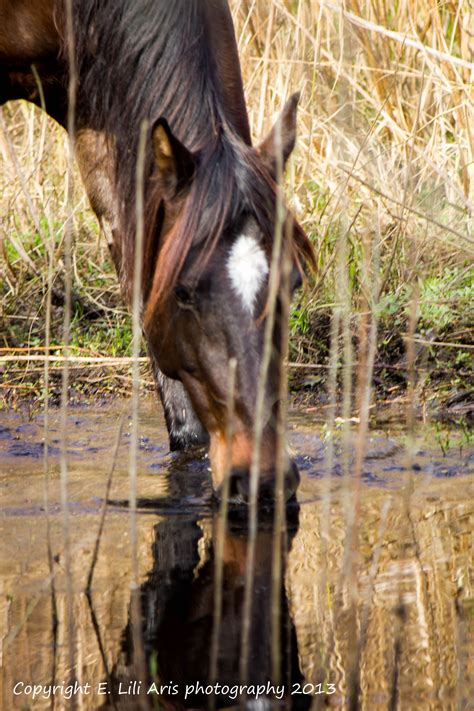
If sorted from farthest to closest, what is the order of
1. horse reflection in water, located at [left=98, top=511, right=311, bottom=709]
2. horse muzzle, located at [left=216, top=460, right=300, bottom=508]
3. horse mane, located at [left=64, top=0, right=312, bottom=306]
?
horse mane, located at [left=64, top=0, right=312, bottom=306], horse muzzle, located at [left=216, top=460, right=300, bottom=508], horse reflection in water, located at [left=98, top=511, right=311, bottom=709]

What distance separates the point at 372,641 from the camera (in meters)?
2.51

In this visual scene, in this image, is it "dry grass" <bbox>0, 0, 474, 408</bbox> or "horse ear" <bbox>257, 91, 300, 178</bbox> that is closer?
"horse ear" <bbox>257, 91, 300, 178</bbox>

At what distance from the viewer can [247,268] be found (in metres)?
3.28

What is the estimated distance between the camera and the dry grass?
206 inches

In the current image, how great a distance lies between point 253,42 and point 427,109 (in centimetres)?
100

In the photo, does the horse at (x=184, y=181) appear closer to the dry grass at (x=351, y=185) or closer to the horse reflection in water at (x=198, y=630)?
the horse reflection in water at (x=198, y=630)

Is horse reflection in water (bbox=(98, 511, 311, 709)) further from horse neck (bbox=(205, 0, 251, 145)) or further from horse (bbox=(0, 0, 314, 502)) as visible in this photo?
horse neck (bbox=(205, 0, 251, 145))

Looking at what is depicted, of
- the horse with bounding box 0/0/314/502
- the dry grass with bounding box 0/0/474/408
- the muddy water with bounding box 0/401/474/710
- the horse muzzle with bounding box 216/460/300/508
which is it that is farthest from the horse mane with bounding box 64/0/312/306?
the dry grass with bounding box 0/0/474/408


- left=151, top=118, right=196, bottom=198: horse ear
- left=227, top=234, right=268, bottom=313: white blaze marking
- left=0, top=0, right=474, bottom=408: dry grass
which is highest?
left=151, top=118, right=196, bottom=198: horse ear

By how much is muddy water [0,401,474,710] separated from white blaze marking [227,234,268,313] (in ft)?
1.99

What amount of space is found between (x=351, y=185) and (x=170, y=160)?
2.72 m

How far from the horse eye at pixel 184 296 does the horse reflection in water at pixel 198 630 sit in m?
0.64

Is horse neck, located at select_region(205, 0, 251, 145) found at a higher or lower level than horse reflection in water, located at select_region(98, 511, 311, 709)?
higher

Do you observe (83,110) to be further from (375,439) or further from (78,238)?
(78,238)
